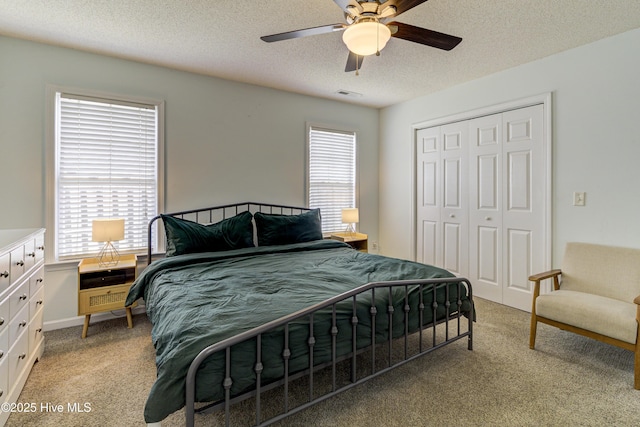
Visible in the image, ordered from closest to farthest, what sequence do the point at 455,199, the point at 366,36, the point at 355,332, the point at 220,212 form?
the point at 355,332 < the point at 366,36 < the point at 220,212 < the point at 455,199

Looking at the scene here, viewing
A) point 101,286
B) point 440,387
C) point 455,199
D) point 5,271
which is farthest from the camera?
point 455,199

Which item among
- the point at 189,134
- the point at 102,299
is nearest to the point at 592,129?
the point at 189,134

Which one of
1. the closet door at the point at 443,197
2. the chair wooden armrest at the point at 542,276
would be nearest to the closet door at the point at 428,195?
the closet door at the point at 443,197

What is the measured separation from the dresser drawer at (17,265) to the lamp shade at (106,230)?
2.76 ft

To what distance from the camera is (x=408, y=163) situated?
4.62 m

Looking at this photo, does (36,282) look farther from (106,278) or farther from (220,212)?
(220,212)

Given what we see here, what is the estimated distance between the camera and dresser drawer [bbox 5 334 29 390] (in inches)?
70.3

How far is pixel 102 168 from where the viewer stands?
3104 mm

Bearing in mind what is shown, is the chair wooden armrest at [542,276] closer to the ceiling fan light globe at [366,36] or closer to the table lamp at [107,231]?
the ceiling fan light globe at [366,36]

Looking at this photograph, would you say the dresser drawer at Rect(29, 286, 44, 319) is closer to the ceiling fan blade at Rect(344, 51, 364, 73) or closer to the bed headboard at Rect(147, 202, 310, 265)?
the bed headboard at Rect(147, 202, 310, 265)

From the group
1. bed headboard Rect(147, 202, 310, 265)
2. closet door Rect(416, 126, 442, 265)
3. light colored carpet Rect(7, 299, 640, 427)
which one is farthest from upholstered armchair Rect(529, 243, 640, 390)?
bed headboard Rect(147, 202, 310, 265)

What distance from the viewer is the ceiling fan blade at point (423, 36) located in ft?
6.55

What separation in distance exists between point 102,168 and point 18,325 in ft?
5.52

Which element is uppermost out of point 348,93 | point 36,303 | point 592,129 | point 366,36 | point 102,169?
point 348,93
